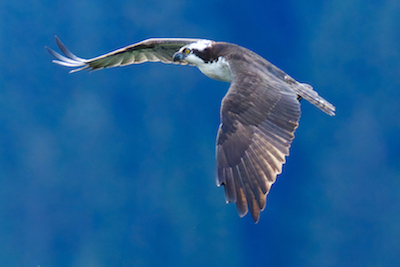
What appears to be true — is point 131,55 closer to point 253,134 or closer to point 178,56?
point 178,56

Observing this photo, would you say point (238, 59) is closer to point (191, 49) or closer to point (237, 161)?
point (191, 49)

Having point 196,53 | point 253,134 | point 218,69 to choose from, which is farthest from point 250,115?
point 196,53

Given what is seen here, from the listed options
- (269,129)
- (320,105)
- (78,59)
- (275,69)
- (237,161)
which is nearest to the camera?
(237,161)

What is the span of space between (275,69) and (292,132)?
1637mm

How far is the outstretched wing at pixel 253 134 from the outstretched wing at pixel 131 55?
2.15 metres

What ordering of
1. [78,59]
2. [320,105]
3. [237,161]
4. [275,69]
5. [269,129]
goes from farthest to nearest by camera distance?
[78,59] → [275,69] → [320,105] → [269,129] → [237,161]

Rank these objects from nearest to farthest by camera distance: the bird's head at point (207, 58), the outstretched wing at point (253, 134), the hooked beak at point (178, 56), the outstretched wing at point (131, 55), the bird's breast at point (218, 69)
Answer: the outstretched wing at point (253, 134), the bird's breast at point (218, 69), the bird's head at point (207, 58), the hooked beak at point (178, 56), the outstretched wing at point (131, 55)

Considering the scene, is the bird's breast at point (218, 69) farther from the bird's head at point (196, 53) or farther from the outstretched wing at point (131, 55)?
the outstretched wing at point (131, 55)

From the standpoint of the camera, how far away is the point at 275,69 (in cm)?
694

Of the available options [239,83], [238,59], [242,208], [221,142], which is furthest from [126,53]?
[242,208]

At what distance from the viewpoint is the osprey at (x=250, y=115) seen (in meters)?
5.13

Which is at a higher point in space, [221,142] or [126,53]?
[126,53]

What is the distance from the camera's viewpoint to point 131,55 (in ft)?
27.8

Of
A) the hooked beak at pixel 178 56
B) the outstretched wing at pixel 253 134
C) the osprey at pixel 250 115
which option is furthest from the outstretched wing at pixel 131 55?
the outstretched wing at pixel 253 134
